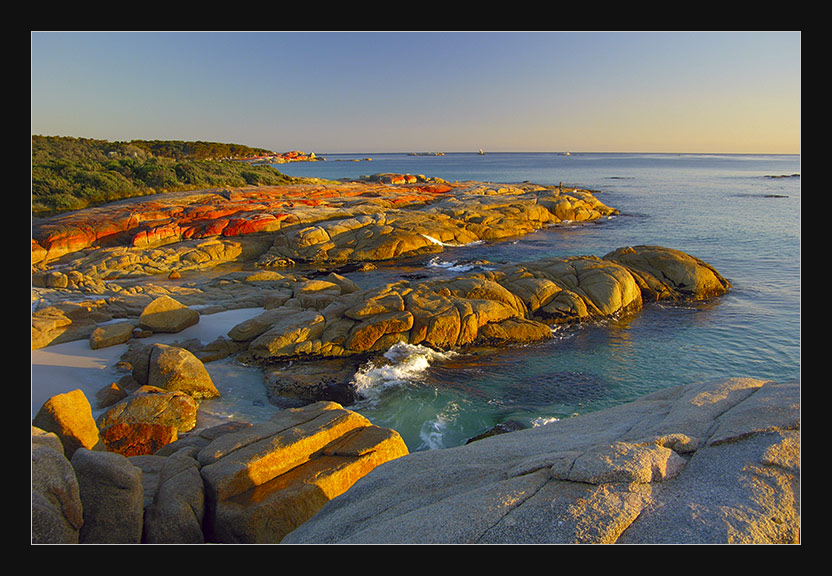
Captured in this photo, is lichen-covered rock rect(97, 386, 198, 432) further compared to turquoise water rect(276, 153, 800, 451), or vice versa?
turquoise water rect(276, 153, 800, 451)

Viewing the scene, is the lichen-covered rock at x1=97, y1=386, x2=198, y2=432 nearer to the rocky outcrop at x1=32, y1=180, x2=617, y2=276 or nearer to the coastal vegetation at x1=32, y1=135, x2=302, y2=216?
the rocky outcrop at x1=32, y1=180, x2=617, y2=276

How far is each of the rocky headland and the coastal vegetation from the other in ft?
55.7

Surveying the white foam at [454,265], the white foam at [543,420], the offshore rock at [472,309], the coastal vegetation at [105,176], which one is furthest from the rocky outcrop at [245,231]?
the white foam at [543,420]

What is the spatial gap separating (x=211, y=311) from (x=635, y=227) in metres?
42.3

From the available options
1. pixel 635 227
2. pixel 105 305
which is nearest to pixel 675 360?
pixel 105 305

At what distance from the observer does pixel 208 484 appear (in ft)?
24.0

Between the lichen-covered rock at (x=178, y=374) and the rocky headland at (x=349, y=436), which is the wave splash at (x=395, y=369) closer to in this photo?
the rocky headland at (x=349, y=436)

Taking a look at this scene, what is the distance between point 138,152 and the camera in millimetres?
75562

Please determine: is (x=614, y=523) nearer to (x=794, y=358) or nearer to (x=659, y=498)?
(x=659, y=498)

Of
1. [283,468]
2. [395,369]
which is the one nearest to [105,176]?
[395,369]

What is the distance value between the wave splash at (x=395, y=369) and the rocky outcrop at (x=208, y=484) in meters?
Answer: 5.87

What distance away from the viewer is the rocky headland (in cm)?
477

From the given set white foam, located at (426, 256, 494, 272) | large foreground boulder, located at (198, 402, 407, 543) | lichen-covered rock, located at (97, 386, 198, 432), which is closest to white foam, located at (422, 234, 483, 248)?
white foam, located at (426, 256, 494, 272)

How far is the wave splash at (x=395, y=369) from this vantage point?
15.1 m
